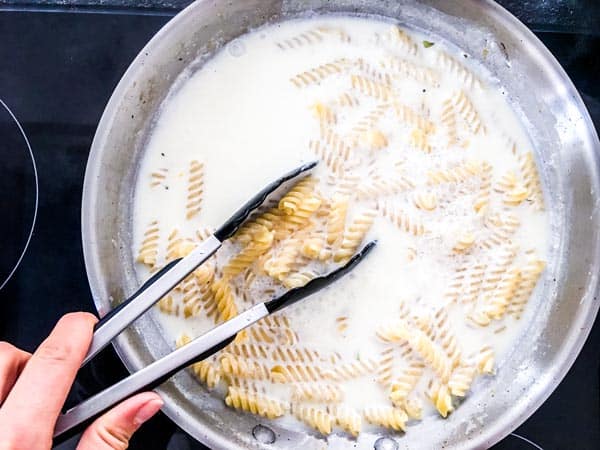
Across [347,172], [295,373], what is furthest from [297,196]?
[295,373]

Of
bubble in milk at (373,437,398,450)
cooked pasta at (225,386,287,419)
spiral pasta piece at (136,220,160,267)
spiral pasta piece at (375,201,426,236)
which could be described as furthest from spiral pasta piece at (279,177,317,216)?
bubble in milk at (373,437,398,450)

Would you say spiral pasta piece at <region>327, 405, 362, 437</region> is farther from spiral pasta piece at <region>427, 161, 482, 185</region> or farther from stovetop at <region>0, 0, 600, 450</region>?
spiral pasta piece at <region>427, 161, 482, 185</region>

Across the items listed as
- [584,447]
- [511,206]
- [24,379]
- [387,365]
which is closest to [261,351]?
[387,365]

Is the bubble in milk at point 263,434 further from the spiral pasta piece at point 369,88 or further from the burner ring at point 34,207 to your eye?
the spiral pasta piece at point 369,88

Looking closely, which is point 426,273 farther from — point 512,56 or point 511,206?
point 512,56

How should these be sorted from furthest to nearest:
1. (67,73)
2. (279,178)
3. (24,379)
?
(67,73), (279,178), (24,379)

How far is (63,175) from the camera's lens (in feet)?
5.04

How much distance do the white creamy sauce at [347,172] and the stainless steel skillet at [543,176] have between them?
40 millimetres

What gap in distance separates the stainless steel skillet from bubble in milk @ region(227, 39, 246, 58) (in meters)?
0.01

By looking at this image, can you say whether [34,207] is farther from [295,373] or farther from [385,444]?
[385,444]

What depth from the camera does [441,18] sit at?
1541 mm

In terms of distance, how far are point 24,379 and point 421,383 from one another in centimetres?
73

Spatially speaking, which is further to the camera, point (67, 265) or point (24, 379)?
point (67, 265)

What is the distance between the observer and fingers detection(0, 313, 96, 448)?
1.14 meters
